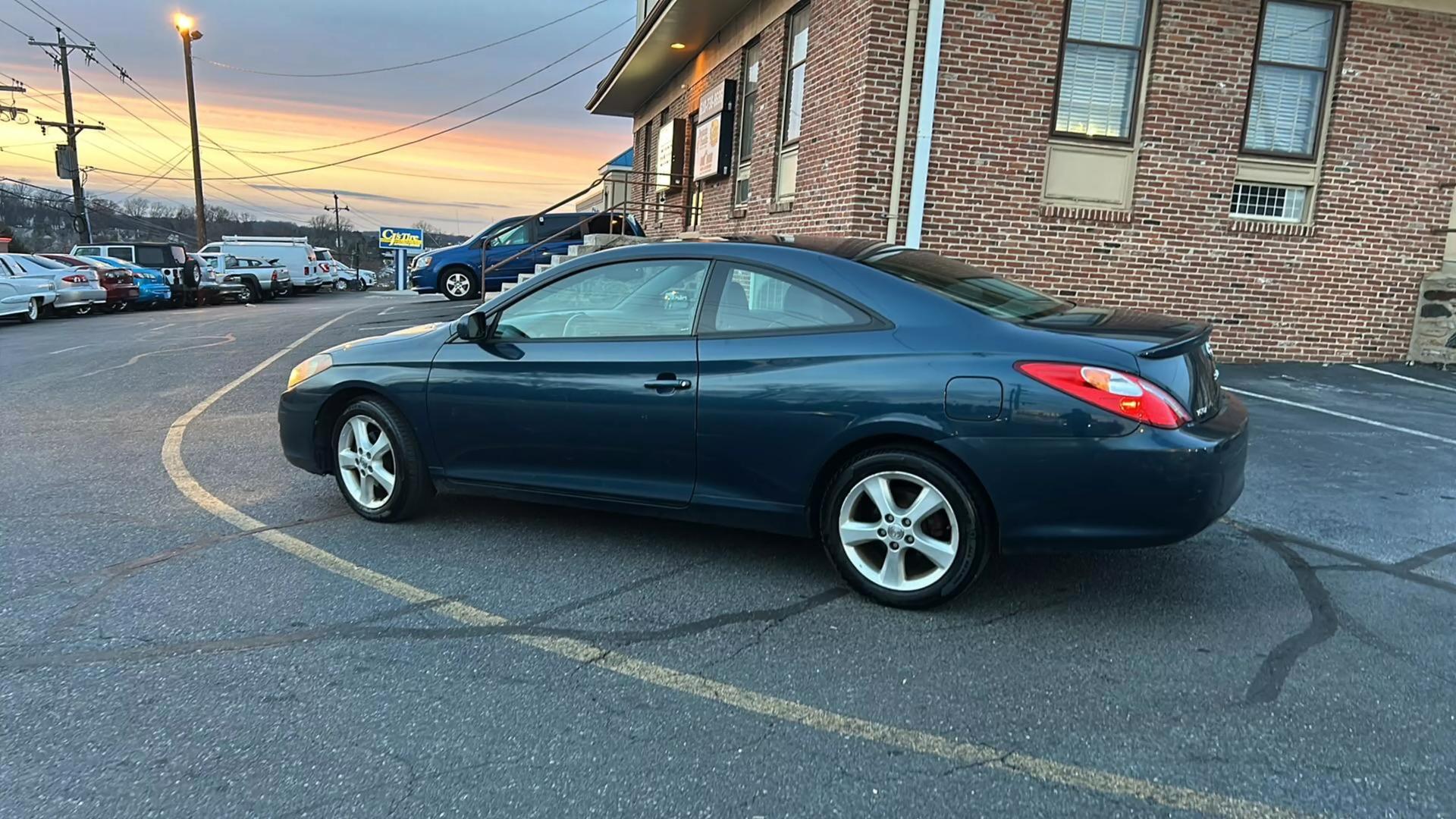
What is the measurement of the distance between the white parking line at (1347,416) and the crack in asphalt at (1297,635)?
9.75 feet

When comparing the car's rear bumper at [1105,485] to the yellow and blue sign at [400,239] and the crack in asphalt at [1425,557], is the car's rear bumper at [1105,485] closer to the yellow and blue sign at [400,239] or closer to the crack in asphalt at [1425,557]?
the crack in asphalt at [1425,557]

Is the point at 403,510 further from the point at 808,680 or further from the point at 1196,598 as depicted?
the point at 1196,598

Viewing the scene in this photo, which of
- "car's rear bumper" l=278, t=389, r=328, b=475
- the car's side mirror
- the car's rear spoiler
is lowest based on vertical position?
"car's rear bumper" l=278, t=389, r=328, b=475

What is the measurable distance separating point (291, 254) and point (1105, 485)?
117 feet

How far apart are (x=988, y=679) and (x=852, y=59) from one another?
8093 mm

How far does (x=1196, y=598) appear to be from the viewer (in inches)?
152

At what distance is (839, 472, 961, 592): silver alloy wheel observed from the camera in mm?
3617

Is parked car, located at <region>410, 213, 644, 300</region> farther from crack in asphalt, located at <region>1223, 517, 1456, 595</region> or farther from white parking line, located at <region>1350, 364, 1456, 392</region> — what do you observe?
crack in asphalt, located at <region>1223, 517, 1456, 595</region>

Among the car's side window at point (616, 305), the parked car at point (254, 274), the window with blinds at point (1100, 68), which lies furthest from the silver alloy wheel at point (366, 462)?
the parked car at point (254, 274)

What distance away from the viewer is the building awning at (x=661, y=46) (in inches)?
563

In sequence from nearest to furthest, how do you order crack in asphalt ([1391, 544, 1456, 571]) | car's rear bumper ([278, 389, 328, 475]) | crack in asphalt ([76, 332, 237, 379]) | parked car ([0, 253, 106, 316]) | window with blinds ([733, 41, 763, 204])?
1. crack in asphalt ([1391, 544, 1456, 571])
2. car's rear bumper ([278, 389, 328, 475])
3. crack in asphalt ([76, 332, 237, 379])
4. window with blinds ([733, 41, 763, 204])
5. parked car ([0, 253, 106, 316])

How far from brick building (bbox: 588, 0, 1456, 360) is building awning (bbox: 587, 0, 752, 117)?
12.7ft

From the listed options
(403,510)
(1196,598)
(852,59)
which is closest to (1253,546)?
(1196,598)

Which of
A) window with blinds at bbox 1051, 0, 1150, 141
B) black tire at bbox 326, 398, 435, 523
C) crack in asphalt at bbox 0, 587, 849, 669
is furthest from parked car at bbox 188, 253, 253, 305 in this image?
crack in asphalt at bbox 0, 587, 849, 669
